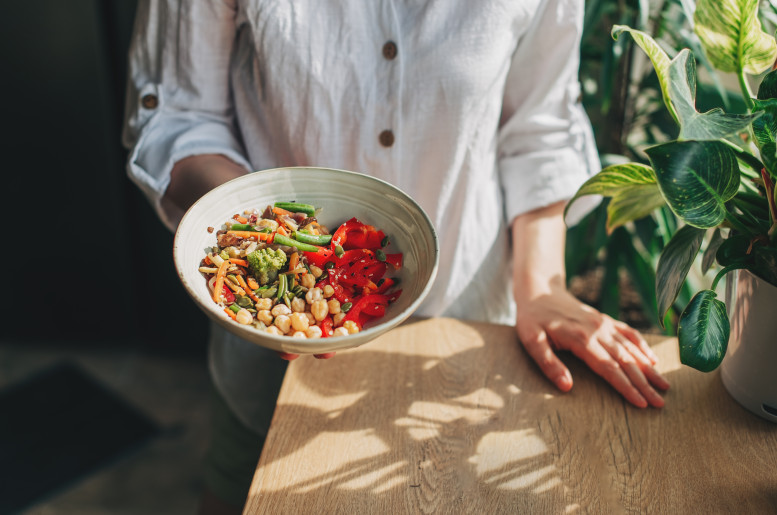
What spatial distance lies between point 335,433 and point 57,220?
2069 millimetres

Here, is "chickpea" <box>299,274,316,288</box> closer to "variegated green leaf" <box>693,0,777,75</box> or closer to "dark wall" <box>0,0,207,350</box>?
"variegated green leaf" <box>693,0,777,75</box>

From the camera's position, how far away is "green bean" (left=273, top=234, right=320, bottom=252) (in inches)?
34.4

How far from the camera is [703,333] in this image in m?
0.77

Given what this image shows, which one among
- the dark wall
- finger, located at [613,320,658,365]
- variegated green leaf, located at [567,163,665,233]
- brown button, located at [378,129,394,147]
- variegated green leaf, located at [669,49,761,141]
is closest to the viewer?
variegated green leaf, located at [669,49,761,141]

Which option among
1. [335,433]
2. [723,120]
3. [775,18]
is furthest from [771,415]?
[775,18]

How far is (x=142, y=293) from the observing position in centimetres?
268

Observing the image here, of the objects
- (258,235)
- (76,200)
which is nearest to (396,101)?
(258,235)

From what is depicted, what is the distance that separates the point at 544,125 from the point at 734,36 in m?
0.41

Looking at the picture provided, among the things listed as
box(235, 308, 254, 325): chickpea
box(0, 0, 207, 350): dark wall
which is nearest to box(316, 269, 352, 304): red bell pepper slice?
box(235, 308, 254, 325): chickpea

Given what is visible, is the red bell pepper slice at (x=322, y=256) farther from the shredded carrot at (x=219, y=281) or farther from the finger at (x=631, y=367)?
the finger at (x=631, y=367)

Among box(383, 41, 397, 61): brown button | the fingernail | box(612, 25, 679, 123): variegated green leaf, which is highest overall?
box(612, 25, 679, 123): variegated green leaf

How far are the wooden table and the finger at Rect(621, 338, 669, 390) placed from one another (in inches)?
1.2

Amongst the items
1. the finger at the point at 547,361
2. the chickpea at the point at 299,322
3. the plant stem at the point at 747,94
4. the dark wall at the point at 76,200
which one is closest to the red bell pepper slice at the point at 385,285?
the chickpea at the point at 299,322

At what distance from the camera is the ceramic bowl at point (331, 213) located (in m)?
0.80
